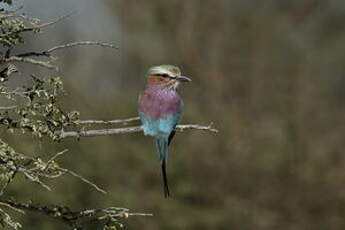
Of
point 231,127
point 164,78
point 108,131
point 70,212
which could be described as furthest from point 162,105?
point 231,127

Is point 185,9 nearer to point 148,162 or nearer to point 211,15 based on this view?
point 211,15

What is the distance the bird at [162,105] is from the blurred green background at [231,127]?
14301 mm

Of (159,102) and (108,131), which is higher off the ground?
(159,102)

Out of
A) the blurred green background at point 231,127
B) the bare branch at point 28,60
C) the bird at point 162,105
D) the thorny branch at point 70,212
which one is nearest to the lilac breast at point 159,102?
the bird at point 162,105

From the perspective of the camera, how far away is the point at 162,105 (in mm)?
6137

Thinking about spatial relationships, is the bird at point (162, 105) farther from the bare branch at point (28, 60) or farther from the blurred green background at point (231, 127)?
the blurred green background at point (231, 127)

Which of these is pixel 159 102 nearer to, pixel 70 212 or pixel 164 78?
pixel 164 78

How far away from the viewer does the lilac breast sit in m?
6.02

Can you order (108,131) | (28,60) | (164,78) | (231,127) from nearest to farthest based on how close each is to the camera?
(108,131)
(28,60)
(164,78)
(231,127)

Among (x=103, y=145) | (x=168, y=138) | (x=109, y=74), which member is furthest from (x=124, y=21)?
(x=168, y=138)

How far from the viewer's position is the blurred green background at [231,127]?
69.4 ft

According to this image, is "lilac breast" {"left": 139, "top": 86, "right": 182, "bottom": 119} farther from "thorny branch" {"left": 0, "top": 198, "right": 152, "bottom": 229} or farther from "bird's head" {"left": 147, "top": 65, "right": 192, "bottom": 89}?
"thorny branch" {"left": 0, "top": 198, "right": 152, "bottom": 229}

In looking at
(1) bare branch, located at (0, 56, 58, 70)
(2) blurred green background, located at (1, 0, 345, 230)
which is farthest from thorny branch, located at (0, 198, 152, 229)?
(2) blurred green background, located at (1, 0, 345, 230)

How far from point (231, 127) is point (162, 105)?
610 inches
